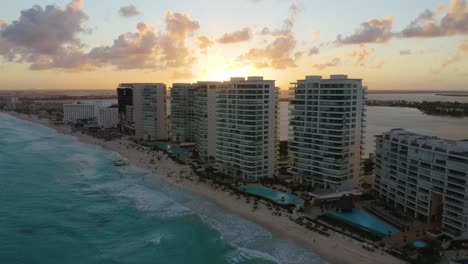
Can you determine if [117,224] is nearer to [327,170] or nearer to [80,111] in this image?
[327,170]

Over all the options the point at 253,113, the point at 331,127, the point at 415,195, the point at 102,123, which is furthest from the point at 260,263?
the point at 102,123

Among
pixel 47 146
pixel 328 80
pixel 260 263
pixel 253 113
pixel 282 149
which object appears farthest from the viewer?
pixel 47 146

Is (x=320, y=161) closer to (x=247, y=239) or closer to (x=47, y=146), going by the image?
(x=247, y=239)

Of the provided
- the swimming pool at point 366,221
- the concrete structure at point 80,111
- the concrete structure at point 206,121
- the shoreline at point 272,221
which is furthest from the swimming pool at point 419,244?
the concrete structure at point 80,111

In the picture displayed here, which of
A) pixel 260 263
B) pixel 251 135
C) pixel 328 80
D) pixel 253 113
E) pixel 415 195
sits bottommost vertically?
pixel 260 263

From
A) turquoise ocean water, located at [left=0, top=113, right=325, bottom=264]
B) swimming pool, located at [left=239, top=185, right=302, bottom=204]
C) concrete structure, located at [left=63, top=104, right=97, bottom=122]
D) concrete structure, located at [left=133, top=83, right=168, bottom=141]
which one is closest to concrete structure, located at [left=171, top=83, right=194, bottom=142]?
concrete structure, located at [left=133, top=83, right=168, bottom=141]

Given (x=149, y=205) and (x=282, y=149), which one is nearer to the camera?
(x=149, y=205)

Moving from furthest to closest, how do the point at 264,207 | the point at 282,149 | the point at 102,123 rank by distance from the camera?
the point at 102,123 → the point at 282,149 → the point at 264,207
